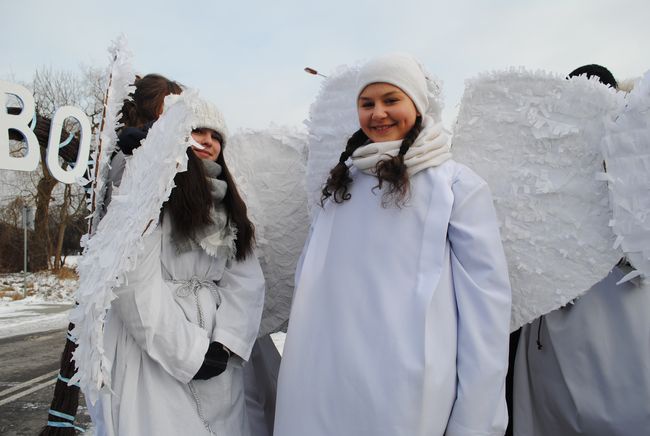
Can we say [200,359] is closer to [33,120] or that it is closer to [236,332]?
[236,332]

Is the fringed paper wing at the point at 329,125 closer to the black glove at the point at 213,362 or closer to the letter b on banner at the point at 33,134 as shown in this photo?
the black glove at the point at 213,362

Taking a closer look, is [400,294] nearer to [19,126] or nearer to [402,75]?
[402,75]

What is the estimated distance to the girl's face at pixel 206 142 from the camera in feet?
5.65

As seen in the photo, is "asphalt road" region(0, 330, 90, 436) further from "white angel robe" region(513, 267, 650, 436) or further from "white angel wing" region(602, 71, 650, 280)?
"white angel wing" region(602, 71, 650, 280)

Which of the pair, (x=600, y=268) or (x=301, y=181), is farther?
(x=301, y=181)

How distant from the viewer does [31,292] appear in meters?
12.7

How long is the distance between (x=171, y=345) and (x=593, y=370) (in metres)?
1.49

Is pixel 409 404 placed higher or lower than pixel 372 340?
lower

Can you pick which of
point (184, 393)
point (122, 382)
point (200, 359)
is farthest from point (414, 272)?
point (122, 382)

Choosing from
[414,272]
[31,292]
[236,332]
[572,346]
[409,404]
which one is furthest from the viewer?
[31,292]

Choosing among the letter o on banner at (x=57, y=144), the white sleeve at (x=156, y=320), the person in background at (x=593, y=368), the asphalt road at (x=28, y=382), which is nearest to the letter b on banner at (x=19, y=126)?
the letter o on banner at (x=57, y=144)

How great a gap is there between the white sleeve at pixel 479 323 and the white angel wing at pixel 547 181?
0.90 ft

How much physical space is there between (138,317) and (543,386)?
154cm

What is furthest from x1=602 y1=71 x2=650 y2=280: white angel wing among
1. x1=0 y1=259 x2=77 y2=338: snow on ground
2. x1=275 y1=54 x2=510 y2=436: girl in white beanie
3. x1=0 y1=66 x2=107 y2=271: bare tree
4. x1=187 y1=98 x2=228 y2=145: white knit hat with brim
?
x1=0 y1=66 x2=107 y2=271: bare tree
